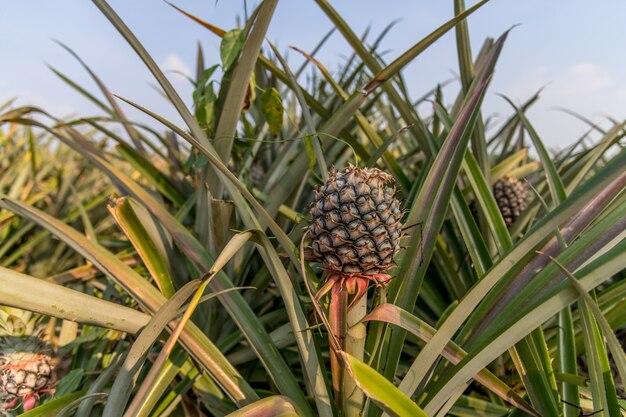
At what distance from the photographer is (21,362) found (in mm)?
1135

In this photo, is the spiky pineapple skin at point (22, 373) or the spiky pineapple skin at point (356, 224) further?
the spiky pineapple skin at point (22, 373)

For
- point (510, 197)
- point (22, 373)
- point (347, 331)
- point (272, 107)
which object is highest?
point (272, 107)

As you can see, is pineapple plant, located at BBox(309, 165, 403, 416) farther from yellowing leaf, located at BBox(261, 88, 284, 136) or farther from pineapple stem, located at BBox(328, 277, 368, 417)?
yellowing leaf, located at BBox(261, 88, 284, 136)

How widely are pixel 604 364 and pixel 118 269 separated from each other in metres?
0.99

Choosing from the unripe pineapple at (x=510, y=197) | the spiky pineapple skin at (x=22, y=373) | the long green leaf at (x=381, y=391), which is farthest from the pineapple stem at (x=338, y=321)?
the unripe pineapple at (x=510, y=197)

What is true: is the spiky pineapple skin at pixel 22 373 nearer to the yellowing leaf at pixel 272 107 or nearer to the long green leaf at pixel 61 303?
the long green leaf at pixel 61 303

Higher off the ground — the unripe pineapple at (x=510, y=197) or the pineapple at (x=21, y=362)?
the unripe pineapple at (x=510, y=197)

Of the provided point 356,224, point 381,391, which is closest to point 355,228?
point 356,224

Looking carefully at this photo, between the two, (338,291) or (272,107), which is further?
(272,107)

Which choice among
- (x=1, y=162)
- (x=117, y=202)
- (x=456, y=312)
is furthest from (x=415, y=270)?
(x=1, y=162)

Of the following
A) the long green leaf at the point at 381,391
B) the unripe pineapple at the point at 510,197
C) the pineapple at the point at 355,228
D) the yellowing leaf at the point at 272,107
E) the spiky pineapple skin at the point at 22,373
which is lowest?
the spiky pineapple skin at the point at 22,373

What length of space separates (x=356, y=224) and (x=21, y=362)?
886mm

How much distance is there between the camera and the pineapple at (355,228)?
853 mm

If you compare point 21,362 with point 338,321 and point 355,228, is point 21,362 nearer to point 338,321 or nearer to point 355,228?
point 338,321
